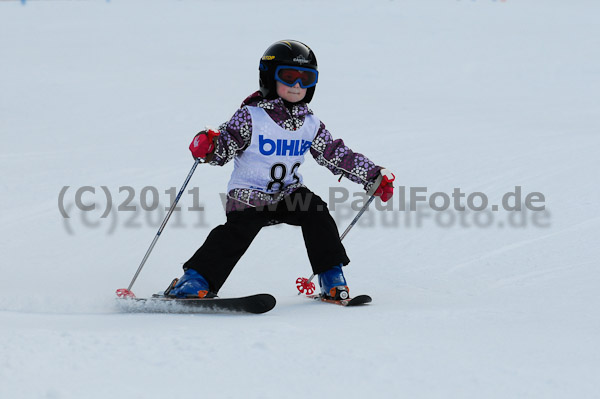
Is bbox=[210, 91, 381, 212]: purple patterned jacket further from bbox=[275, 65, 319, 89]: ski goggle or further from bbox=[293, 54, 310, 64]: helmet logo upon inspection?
bbox=[293, 54, 310, 64]: helmet logo

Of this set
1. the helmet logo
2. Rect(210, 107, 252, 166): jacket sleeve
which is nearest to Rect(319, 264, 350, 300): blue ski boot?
Rect(210, 107, 252, 166): jacket sleeve

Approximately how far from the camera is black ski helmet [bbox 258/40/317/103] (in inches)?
139

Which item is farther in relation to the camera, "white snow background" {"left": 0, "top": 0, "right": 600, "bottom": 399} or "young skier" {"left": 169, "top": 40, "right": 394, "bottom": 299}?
"young skier" {"left": 169, "top": 40, "right": 394, "bottom": 299}

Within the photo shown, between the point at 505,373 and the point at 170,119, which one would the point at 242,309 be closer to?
the point at 505,373

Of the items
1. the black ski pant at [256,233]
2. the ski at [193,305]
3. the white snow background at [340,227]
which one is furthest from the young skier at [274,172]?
the white snow background at [340,227]

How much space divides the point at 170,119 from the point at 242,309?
6.65 metres

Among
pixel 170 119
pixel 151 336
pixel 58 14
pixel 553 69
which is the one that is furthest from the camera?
pixel 58 14

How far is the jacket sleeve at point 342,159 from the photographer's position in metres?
3.70

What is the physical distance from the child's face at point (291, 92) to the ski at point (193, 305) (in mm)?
1076

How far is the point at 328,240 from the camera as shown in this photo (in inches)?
143

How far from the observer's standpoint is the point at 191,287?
11.2 feet

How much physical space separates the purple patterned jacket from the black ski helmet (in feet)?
0.20

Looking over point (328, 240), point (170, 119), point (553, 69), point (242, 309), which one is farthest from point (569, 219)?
point (553, 69)

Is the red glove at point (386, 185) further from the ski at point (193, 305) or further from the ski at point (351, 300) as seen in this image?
the ski at point (193, 305)
